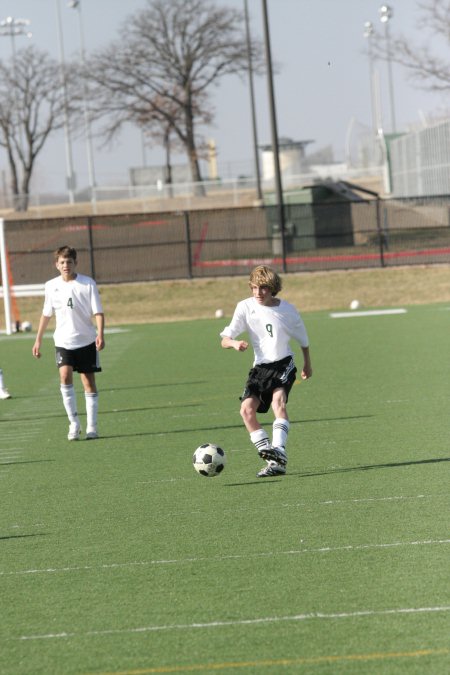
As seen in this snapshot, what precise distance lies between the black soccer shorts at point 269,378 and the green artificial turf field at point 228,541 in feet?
2.25

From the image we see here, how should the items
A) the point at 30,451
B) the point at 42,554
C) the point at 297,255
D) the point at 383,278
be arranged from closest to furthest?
the point at 42,554 < the point at 30,451 < the point at 383,278 < the point at 297,255

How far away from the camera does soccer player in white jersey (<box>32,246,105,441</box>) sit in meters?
11.8

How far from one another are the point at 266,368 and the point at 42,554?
277 cm

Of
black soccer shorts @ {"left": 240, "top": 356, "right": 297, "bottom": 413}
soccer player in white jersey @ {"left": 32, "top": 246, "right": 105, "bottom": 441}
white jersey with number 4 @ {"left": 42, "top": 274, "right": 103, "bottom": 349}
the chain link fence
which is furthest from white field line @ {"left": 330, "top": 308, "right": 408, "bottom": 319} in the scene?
black soccer shorts @ {"left": 240, "top": 356, "right": 297, "bottom": 413}

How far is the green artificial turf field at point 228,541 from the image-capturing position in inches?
213

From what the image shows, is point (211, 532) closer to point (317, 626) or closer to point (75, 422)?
point (317, 626)

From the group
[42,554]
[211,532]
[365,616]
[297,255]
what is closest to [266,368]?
[211,532]

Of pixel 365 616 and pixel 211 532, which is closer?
pixel 365 616

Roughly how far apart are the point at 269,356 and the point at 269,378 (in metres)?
0.18

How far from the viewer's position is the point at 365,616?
5.72 metres

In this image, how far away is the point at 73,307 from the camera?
38.7ft

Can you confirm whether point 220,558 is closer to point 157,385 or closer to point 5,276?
point 157,385

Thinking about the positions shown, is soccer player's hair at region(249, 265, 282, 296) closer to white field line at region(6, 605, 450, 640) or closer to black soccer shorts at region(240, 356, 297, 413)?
black soccer shorts at region(240, 356, 297, 413)

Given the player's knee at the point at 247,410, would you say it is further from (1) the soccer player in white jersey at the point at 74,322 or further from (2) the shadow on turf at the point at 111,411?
(2) the shadow on turf at the point at 111,411
